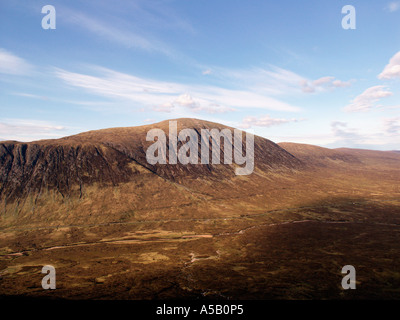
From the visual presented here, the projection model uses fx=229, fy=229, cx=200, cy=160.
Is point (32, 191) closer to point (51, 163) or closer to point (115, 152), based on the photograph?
point (51, 163)

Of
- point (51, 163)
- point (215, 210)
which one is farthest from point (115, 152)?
point (215, 210)

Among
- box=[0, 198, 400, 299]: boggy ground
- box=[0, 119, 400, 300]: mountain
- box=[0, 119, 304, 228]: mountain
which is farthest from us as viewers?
box=[0, 119, 304, 228]: mountain

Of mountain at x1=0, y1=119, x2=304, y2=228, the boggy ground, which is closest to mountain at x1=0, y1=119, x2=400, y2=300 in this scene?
the boggy ground

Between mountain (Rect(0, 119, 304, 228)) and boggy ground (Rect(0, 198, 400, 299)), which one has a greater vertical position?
mountain (Rect(0, 119, 304, 228))

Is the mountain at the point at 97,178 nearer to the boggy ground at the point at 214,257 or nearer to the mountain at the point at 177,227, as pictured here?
the mountain at the point at 177,227

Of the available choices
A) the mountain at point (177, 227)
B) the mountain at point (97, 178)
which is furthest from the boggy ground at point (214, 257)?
the mountain at point (97, 178)

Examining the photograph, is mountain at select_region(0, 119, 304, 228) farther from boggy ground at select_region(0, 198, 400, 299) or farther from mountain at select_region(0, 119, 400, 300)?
boggy ground at select_region(0, 198, 400, 299)

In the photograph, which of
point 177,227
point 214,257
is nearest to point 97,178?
point 177,227

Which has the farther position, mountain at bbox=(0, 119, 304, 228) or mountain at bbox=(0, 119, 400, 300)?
mountain at bbox=(0, 119, 304, 228)

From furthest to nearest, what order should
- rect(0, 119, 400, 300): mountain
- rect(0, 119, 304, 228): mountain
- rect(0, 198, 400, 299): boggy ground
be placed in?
rect(0, 119, 304, 228): mountain → rect(0, 119, 400, 300): mountain → rect(0, 198, 400, 299): boggy ground
